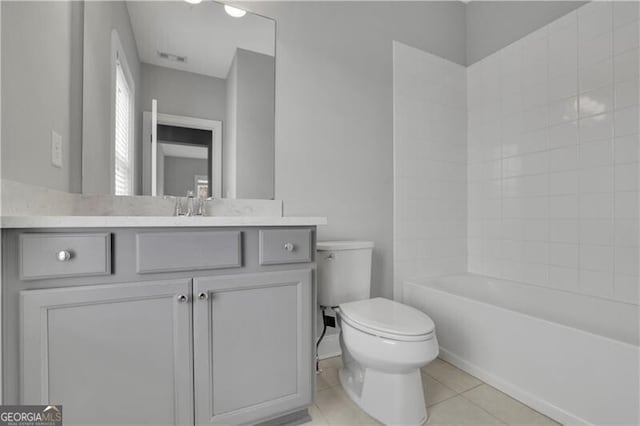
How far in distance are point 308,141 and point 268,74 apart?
432mm

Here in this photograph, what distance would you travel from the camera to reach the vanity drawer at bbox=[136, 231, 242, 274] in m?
0.97

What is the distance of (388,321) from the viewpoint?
1.31 metres

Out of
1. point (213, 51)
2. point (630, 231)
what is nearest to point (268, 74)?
point (213, 51)

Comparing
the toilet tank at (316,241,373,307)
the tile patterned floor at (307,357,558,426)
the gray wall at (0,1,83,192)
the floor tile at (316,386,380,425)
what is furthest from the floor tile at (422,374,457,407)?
the gray wall at (0,1,83,192)

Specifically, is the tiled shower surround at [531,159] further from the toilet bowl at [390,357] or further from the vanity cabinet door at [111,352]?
the vanity cabinet door at [111,352]

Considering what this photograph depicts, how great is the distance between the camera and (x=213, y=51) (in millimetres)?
1616

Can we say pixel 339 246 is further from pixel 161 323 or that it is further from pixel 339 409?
pixel 161 323

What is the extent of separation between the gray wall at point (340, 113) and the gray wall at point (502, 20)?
521mm

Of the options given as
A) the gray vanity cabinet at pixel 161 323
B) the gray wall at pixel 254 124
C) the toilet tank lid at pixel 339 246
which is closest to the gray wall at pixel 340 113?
the gray wall at pixel 254 124

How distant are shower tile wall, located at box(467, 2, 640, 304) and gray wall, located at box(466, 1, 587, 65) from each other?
63mm

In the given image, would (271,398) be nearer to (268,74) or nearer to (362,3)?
(268,74)

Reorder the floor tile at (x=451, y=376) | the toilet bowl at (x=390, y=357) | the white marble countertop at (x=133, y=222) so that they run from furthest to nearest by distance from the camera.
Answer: the floor tile at (x=451, y=376) → the toilet bowl at (x=390, y=357) → the white marble countertop at (x=133, y=222)

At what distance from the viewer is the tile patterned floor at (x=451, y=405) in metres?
1.32

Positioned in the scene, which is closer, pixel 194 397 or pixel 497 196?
pixel 194 397
